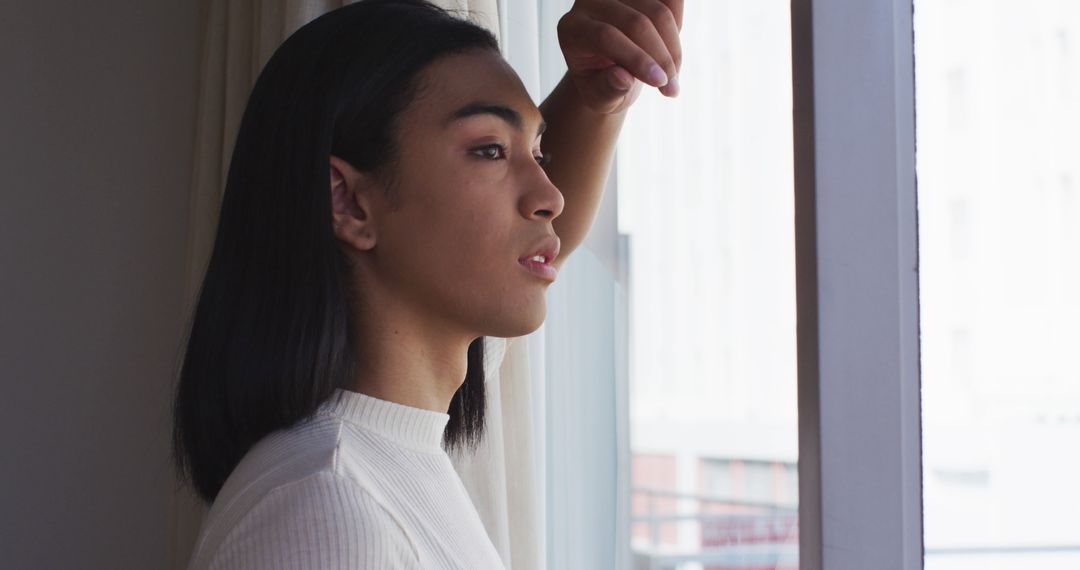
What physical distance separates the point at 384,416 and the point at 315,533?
23 centimetres

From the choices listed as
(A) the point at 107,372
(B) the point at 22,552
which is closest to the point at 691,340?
(A) the point at 107,372

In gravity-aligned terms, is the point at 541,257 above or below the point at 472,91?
below

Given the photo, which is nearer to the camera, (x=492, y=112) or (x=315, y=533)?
(x=315, y=533)

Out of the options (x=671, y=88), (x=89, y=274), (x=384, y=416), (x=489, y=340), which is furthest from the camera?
(x=89, y=274)

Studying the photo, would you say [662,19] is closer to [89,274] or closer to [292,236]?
[292,236]

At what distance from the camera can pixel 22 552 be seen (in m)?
2.36

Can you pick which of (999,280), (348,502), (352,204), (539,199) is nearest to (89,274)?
(352,204)

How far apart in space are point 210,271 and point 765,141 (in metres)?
0.63

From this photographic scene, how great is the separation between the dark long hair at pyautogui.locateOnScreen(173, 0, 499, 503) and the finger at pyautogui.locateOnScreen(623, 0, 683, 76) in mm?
186

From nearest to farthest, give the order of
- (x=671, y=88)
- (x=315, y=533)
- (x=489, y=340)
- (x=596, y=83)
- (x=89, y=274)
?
1. (x=315, y=533)
2. (x=671, y=88)
3. (x=596, y=83)
4. (x=489, y=340)
5. (x=89, y=274)

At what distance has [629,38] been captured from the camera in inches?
40.3

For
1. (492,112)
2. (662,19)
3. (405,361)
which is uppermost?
(662,19)

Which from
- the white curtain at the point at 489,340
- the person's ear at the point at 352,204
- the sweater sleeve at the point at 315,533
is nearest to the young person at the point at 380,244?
the person's ear at the point at 352,204

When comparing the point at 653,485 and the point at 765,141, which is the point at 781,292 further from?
the point at 653,485
